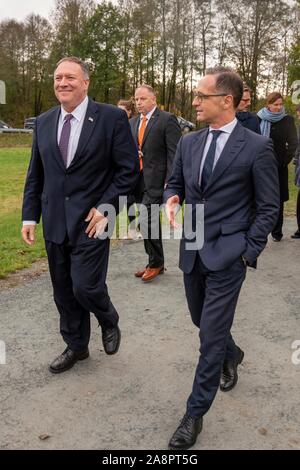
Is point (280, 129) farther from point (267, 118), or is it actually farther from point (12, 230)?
point (12, 230)

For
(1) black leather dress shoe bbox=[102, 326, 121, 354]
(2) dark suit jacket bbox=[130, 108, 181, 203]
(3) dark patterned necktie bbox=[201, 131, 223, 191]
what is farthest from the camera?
(2) dark suit jacket bbox=[130, 108, 181, 203]

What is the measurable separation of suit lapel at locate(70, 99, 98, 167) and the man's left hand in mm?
385

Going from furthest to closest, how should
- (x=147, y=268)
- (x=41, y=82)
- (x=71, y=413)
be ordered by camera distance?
(x=41, y=82), (x=147, y=268), (x=71, y=413)

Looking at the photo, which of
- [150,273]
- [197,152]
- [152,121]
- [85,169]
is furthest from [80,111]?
[150,273]

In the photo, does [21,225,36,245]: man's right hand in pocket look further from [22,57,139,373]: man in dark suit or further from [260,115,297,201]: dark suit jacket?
[260,115,297,201]: dark suit jacket

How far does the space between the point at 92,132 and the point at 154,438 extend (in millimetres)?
2064

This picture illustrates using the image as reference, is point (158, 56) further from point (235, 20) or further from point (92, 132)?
point (92, 132)

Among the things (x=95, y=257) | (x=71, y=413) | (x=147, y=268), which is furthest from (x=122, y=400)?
(x=147, y=268)

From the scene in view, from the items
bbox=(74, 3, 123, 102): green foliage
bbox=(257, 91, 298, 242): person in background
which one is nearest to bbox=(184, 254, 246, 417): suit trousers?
bbox=(257, 91, 298, 242): person in background

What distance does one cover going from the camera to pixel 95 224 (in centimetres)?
369

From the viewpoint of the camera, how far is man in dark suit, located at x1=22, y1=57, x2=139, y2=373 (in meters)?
3.71

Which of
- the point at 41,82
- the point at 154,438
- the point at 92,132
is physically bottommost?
the point at 154,438

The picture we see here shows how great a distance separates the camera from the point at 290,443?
315 cm

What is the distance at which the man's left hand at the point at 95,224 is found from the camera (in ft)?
12.1
